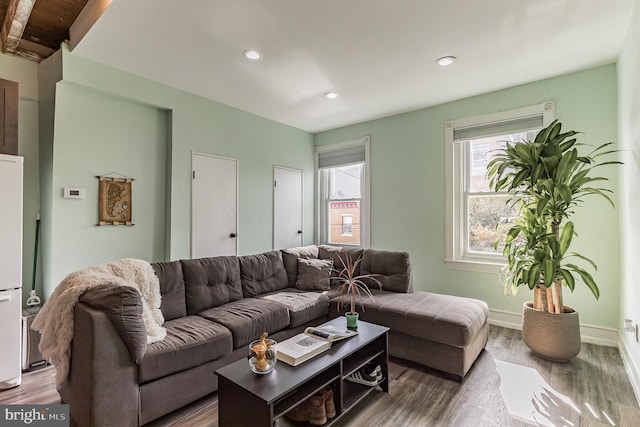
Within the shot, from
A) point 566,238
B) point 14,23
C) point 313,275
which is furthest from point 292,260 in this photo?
point 14,23

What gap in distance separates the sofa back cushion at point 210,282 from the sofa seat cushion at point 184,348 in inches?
12.4

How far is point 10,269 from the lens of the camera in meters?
2.26

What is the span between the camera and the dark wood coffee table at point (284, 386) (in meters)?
1.48

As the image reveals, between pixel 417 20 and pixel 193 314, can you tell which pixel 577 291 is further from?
pixel 193 314

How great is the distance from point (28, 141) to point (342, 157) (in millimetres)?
3763

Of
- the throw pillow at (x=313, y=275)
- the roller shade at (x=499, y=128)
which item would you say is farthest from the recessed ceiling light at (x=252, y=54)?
the roller shade at (x=499, y=128)

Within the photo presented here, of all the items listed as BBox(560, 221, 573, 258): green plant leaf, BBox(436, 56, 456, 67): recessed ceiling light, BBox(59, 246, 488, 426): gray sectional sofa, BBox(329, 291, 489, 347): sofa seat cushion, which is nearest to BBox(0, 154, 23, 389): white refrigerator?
BBox(59, 246, 488, 426): gray sectional sofa

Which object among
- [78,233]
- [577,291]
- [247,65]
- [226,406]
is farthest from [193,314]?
[577,291]

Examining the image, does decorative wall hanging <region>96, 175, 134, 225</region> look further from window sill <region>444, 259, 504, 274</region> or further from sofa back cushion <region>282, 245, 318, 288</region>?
window sill <region>444, 259, 504, 274</region>

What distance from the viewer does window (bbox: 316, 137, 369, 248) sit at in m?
4.75

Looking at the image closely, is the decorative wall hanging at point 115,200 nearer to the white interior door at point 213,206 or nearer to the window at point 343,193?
the white interior door at point 213,206

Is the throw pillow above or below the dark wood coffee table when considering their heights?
above

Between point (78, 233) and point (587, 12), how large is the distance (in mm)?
4576

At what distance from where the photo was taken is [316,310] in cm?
300
